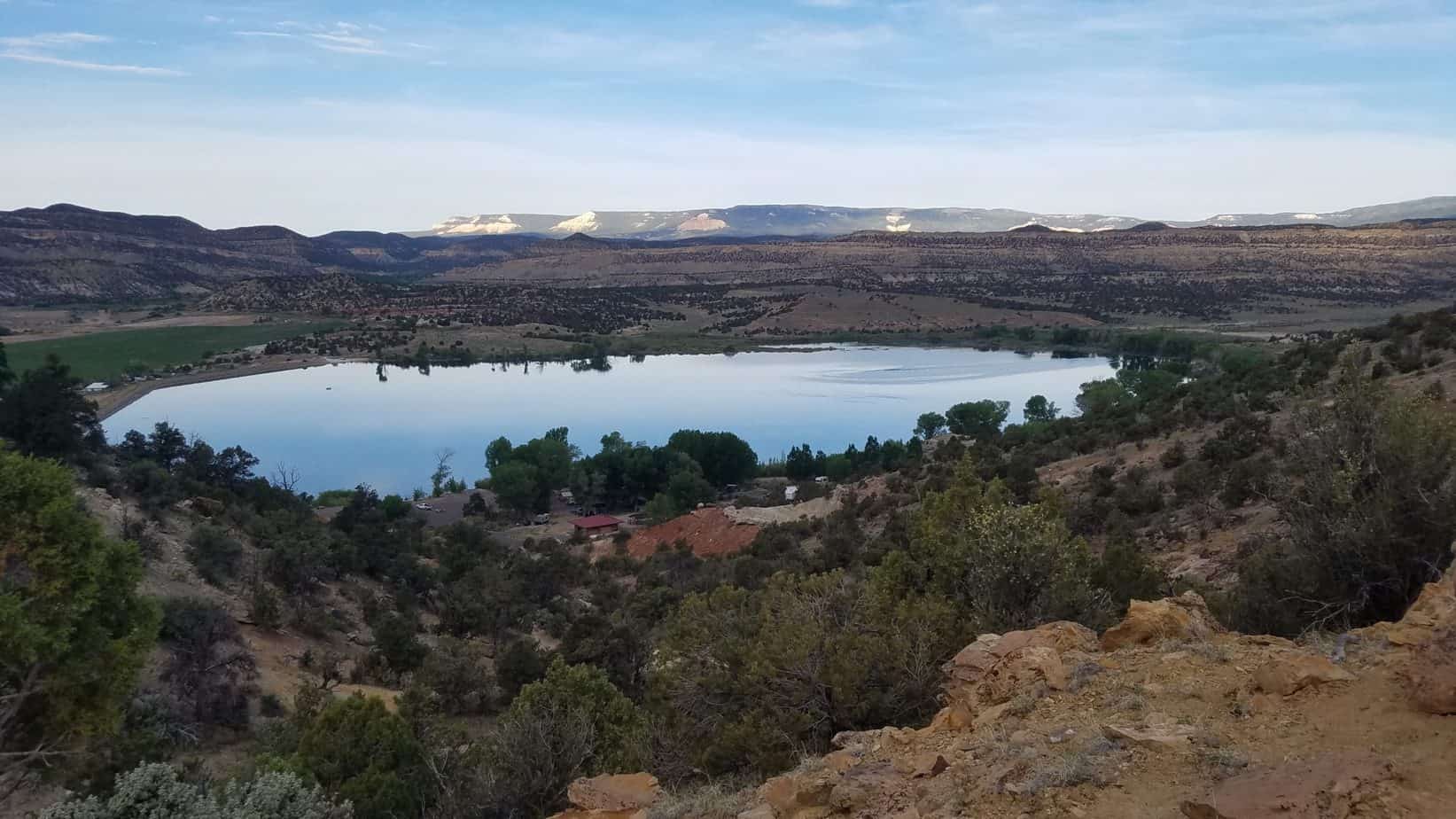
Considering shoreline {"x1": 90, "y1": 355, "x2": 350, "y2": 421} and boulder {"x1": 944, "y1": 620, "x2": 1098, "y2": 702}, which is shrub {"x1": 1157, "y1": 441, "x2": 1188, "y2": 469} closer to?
boulder {"x1": 944, "y1": 620, "x2": 1098, "y2": 702}

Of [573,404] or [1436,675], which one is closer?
[1436,675]

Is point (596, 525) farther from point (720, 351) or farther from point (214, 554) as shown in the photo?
point (720, 351)

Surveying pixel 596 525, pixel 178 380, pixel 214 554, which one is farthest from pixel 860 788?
pixel 178 380

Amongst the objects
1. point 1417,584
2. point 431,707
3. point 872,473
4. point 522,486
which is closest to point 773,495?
point 872,473

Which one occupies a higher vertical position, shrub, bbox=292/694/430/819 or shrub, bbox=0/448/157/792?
shrub, bbox=0/448/157/792

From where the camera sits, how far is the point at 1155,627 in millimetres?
6965

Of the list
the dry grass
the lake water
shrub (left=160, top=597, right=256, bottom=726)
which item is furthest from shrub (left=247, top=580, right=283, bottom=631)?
the lake water

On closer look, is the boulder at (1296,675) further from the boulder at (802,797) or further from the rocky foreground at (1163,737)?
the boulder at (802,797)

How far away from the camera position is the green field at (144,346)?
62.4m

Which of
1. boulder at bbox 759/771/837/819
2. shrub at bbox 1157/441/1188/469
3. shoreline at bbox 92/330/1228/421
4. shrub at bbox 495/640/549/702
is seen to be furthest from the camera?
shoreline at bbox 92/330/1228/421

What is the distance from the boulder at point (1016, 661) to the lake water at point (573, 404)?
38060mm

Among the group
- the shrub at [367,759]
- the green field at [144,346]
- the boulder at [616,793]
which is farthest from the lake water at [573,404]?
the boulder at [616,793]

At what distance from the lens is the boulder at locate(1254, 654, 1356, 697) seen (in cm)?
545

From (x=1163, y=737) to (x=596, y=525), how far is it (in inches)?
1149
